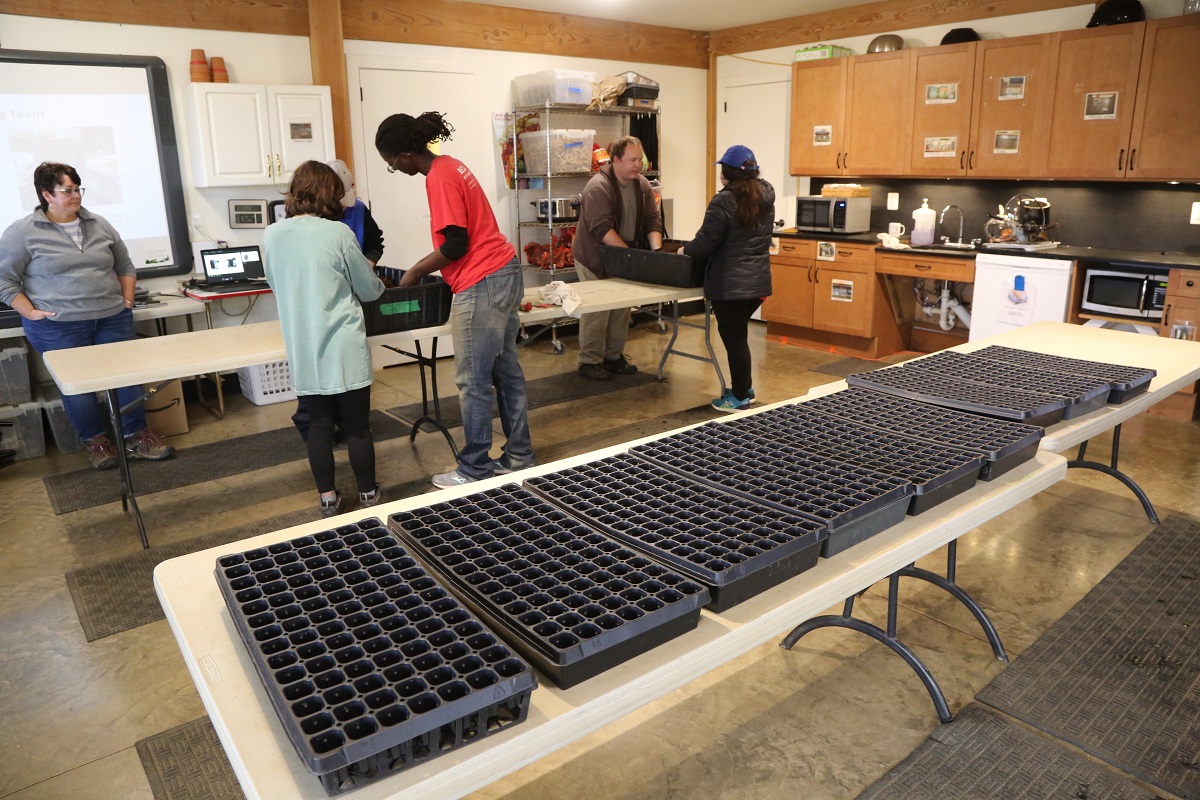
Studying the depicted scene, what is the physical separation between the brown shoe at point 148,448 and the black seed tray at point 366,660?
11.4 ft

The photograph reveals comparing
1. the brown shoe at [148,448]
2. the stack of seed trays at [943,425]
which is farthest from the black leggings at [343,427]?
the stack of seed trays at [943,425]

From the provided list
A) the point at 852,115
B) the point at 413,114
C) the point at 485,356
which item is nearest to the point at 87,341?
the point at 485,356

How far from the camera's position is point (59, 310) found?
4.14 metres

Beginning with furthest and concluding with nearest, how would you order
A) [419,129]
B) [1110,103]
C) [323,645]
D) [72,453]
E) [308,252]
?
1. [1110,103]
2. [72,453]
3. [419,129]
4. [308,252]
5. [323,645]

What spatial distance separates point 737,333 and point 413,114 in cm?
322

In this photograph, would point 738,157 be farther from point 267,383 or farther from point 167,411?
point 167,411

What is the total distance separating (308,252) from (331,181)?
30cm

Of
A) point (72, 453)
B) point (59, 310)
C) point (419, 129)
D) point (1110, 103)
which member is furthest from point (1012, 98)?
point (72, 453)

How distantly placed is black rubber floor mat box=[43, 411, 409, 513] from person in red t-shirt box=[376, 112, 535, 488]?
1.08 m

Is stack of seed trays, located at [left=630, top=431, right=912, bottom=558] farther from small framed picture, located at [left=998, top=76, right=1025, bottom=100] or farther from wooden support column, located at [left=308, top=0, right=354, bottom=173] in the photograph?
small framed picture, located at [left=998, top=76, right=1025, bottom=100]

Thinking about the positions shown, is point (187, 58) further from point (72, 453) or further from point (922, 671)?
point (922, 671)

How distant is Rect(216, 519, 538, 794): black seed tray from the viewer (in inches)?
40.8

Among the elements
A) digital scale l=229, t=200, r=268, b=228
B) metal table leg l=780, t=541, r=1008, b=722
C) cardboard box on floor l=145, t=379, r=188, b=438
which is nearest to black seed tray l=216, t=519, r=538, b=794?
metal table leg l=780, t=541, r=1008, b=722

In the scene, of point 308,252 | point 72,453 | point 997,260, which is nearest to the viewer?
point 308,252
